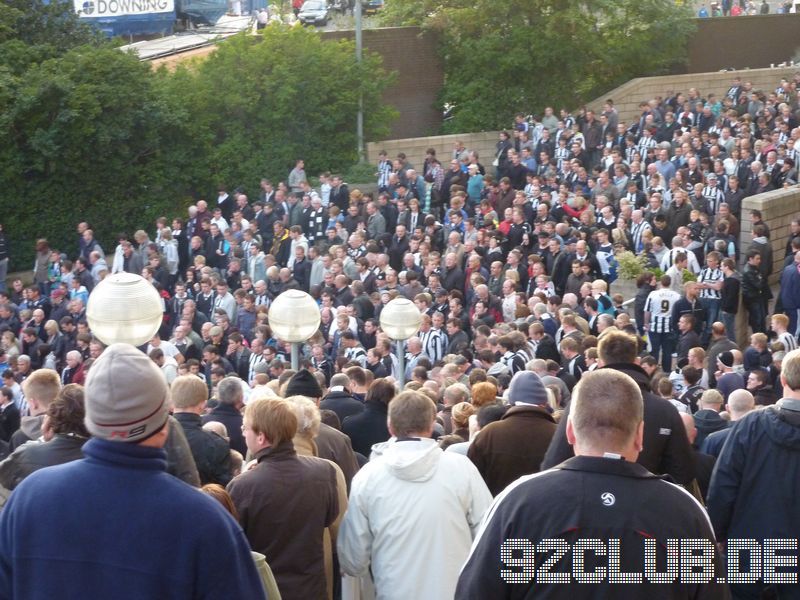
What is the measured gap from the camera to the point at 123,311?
7.53 m

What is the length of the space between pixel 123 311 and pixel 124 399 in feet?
15.1

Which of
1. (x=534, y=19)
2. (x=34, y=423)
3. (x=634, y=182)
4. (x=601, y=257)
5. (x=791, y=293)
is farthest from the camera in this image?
(x=534, y=19)

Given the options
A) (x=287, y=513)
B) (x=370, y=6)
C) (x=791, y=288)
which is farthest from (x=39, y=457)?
(x=370, y=6)

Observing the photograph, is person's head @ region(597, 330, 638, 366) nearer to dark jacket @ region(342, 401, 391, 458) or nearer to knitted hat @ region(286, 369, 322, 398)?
knitted hat @ region(286, 369, 322, 398)

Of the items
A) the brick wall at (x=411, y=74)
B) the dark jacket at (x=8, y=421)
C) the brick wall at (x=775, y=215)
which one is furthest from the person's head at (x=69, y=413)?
the brick wall at (x=411, y=74)

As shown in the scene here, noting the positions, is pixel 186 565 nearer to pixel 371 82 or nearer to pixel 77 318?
pixel 77 318

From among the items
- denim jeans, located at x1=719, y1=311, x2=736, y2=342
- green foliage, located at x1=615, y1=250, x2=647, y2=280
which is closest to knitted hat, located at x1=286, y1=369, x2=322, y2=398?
denim jeans, located at x1=719, y1=311, x2=736, y2=342

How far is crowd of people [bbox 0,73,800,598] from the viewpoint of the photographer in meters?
3.17

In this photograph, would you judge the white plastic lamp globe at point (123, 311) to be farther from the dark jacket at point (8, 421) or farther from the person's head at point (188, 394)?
the dark jacket at point (8, 421)

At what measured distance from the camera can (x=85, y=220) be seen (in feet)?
82.7

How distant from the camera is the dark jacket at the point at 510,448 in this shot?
638 cm

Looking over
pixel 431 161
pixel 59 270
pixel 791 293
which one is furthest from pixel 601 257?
pixel 59 270

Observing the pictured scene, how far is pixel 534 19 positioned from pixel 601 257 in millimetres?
13524

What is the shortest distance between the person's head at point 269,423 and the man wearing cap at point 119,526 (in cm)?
250
